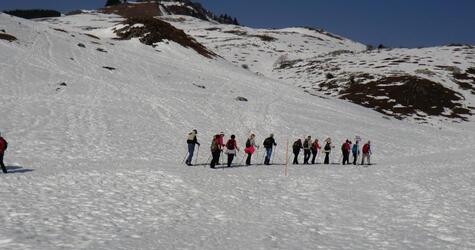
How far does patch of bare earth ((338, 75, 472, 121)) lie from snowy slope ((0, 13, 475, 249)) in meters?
16.3

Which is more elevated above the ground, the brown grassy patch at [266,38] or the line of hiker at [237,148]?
→ the brown grassy patch at [266,38]

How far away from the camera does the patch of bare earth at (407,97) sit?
232 ft

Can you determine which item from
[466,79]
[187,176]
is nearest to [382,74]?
[466,79]

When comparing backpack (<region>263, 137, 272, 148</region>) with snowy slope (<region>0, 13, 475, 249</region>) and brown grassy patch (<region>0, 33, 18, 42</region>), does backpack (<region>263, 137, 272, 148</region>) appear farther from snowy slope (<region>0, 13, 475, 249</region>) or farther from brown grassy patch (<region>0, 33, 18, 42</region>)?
brown grassy patch (<region>0, 33, 18, 42</region>)

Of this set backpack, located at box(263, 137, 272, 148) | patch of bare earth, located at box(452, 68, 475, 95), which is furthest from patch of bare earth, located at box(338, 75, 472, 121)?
backpack, located at box(263, 137, 272, 148)

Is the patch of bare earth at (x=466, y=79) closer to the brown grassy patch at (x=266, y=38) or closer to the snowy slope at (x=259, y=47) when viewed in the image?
the snowy slope at (x=259, y=47)

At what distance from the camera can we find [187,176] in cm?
2022

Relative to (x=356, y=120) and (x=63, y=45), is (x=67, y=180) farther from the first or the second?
(x=63, y=45)

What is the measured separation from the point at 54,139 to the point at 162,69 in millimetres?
34677

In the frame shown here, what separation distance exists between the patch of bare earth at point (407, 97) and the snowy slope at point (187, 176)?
16.3 meters

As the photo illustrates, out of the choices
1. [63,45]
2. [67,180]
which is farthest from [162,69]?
[67,180]

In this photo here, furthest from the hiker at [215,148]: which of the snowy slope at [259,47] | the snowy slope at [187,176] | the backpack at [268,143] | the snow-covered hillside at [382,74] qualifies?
the snowy slope at [259,47]

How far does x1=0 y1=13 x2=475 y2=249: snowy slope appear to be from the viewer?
491 inches

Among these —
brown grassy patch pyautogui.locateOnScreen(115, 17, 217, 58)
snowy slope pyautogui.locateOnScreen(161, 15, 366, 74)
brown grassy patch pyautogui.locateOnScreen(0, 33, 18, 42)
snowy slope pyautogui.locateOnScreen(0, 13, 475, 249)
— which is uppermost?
snowy slope pyautogui.locateOnScreen(161, 15, 366, 74)
